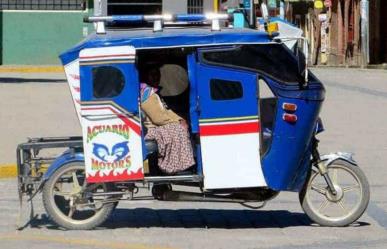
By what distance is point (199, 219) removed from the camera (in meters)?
9.88

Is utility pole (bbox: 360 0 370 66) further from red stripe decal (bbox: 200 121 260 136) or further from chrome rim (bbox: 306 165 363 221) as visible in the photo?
red stripe decal (bbox: 200 121 260 136)

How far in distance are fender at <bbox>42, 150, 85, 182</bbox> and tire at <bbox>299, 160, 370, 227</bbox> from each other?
2.01 metres

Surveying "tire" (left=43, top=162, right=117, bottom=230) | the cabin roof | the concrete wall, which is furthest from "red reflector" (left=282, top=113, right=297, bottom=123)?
the concrete wall

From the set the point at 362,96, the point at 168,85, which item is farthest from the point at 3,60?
the point at 168,85

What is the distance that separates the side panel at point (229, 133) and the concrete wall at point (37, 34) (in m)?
32.3

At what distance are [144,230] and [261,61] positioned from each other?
1.85 m

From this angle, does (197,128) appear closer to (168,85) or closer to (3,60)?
(168,85)

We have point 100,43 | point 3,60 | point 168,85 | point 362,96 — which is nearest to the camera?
point 100,43

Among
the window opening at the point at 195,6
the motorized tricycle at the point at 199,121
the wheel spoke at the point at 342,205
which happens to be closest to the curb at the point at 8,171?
the motorized tricycle at the point at 199,121

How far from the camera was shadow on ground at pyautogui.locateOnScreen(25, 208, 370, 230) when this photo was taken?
9570 millimetres

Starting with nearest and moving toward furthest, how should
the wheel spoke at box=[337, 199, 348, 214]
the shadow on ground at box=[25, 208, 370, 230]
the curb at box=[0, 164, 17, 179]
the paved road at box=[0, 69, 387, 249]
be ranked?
1. the paved road at box=[0, 69, 387, 249]
2. the wheel spoke at box=[337, 199, 348, 214]
3. the shadow on ground at box=[25, 208, 370, 230]
4. the curb at box=[0, 164, 17, 179]

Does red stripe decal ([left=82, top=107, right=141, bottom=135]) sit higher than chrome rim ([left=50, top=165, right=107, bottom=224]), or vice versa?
red stripe decal ([left=82, top=107, right=141, bottom=135])

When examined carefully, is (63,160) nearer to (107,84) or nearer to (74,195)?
(74,195)

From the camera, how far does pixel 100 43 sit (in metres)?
8.86
